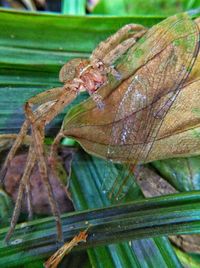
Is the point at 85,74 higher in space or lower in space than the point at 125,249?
higher

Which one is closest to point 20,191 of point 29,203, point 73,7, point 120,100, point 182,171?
point 29,203

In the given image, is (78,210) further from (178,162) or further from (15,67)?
(15,67)

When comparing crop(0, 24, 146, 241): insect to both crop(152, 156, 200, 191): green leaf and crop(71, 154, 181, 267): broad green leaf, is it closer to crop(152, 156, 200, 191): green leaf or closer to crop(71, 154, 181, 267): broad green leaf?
crop(71, 154, 181, 267): broad green leaf

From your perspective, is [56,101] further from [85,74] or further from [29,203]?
[29,203]

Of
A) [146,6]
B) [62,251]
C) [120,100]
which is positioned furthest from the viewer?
[146,6]

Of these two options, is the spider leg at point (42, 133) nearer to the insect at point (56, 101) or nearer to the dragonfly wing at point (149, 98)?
the insect at point (56, 101)

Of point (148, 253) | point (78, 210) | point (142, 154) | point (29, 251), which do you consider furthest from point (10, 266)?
point (142, 154)

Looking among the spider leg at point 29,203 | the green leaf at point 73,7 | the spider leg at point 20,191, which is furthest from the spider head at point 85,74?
the green leaf at point 73,7
